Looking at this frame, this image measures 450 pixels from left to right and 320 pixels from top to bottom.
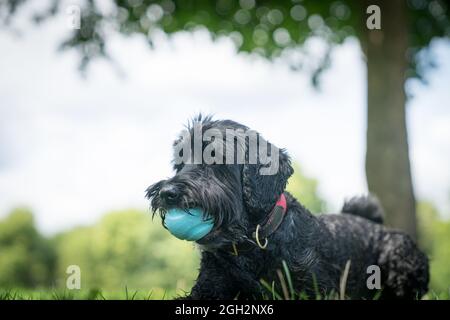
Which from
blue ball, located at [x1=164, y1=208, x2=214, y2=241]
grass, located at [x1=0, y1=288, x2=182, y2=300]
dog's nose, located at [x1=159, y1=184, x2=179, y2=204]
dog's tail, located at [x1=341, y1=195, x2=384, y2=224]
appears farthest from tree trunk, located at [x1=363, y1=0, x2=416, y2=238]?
dog's nose, located at [x1=159, y1=184, x2=179, y2=204]

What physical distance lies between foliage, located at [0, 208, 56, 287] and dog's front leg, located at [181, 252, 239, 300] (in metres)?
40.8

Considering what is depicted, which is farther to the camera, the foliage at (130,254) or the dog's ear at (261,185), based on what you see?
the foliage at (130,254)

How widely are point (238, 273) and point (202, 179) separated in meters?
0.81

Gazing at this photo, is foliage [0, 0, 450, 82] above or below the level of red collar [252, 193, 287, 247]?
above

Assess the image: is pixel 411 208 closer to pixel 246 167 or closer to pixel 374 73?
pixel 374 73

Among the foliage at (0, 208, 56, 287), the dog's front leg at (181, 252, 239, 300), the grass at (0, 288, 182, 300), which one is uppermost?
the dog's front leg at (181, 252, 239, 300)

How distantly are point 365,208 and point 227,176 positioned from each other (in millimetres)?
2515

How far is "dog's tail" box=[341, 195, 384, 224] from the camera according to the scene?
18.7ft

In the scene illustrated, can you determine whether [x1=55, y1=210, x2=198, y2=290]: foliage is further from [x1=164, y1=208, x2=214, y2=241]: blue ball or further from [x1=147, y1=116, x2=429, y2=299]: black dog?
[x1=164, y1=208, x2=214, y2=241]: blue ball

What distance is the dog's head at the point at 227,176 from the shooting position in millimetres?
3570

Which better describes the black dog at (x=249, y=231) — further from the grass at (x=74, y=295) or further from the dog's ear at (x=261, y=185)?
the grass at (x=74, y=295)

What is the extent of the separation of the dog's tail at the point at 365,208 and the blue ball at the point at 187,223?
2623 millimetres

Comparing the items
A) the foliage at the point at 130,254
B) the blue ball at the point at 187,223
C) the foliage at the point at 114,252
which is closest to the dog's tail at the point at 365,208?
the blue ball at the point at 187,223

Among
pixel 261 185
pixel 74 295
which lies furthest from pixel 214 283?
pixel 74 295
